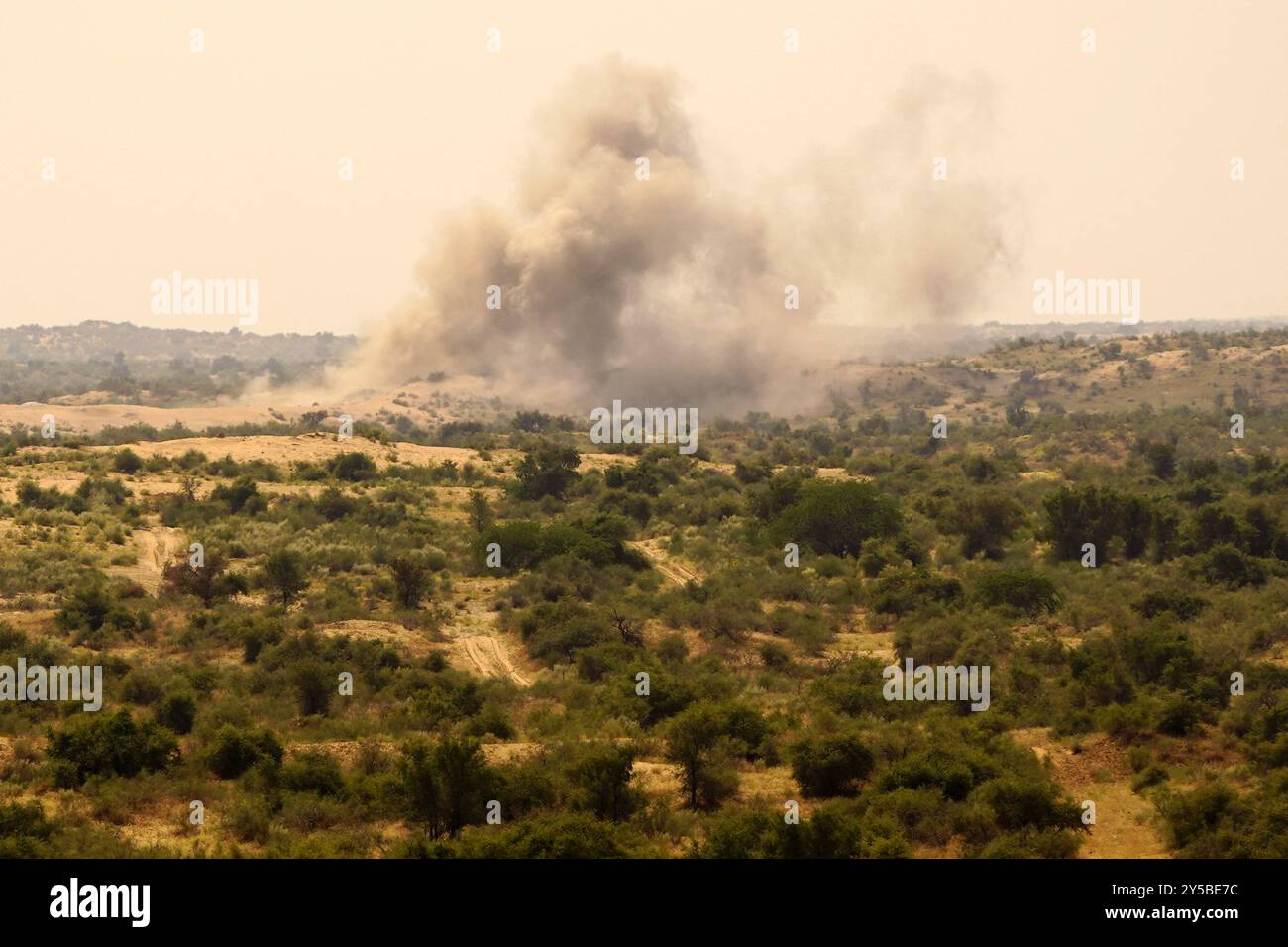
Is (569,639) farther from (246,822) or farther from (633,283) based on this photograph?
(633,283)

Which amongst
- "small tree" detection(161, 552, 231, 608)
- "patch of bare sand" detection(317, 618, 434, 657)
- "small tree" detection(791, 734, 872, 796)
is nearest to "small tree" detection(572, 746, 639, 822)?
"small tree" detection(791, 734, 872, 796)

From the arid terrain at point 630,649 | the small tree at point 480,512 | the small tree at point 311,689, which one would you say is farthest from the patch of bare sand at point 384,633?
the small tree at point 480,512

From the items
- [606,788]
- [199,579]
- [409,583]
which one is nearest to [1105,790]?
[606,788]

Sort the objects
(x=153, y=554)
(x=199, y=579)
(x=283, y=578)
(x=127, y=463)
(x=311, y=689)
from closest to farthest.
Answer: (x=311, y=689)
(x=199, y=579)
(x=283, y=578)
(x=153, y=554)
(x=127, y=463)

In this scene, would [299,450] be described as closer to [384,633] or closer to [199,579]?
[199,579]

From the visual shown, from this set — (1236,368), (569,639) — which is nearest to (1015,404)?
(1236,368)

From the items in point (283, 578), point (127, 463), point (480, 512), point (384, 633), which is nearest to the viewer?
point (384, 633)

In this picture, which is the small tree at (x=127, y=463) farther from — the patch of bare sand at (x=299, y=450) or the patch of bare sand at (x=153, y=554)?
the patch of bare sand at (x=153, y=554)

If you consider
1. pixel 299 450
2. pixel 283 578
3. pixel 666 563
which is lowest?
pixel 666 563

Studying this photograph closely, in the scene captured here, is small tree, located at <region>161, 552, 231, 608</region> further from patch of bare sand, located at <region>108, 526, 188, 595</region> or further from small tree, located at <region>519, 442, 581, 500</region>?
small tree, located at <region>519, 442, 581, 500</region>
